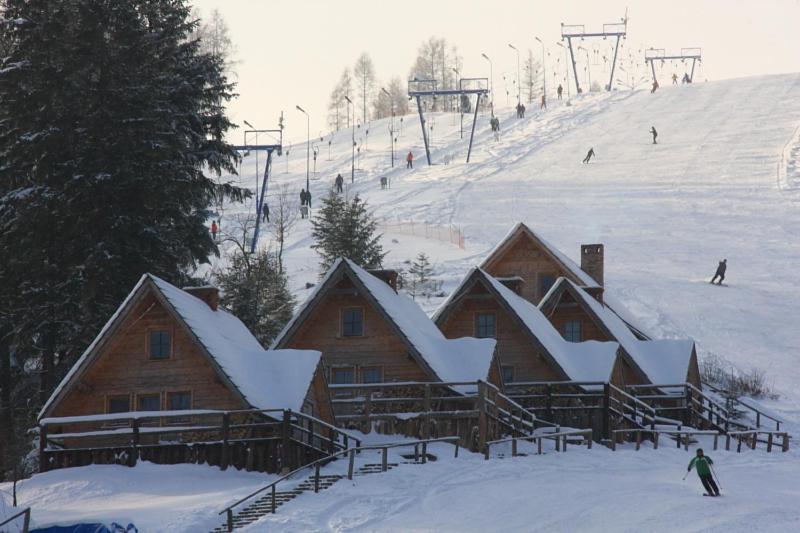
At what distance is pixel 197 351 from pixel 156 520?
8489 millimetres

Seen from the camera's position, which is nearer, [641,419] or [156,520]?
[156,520]

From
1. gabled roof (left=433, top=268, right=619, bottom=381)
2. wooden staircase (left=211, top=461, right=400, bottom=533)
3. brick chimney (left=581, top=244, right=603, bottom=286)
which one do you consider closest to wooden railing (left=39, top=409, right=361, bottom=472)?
wooden staircase (left=211, top=461, right=400, bottom=533)

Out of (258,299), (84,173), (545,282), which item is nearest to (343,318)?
(84,173)

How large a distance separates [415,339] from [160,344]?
796 cm

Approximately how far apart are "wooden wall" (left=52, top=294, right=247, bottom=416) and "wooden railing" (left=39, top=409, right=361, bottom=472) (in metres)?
0.69

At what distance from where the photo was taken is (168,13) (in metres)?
45.9

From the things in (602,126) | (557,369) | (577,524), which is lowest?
(577,524)

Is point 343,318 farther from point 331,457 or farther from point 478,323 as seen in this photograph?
point 331,457

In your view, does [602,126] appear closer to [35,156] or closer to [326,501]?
[35,156]

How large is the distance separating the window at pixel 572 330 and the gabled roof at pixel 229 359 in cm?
1612

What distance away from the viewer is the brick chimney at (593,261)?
57906 mm

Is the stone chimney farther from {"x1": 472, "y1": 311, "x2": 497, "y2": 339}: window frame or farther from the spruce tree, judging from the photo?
the spruce tree

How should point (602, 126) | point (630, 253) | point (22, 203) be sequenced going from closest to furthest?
point (22, 203), point (630, 253), point (602, 126)

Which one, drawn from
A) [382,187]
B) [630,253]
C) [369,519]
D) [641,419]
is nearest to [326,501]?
[369,519]
